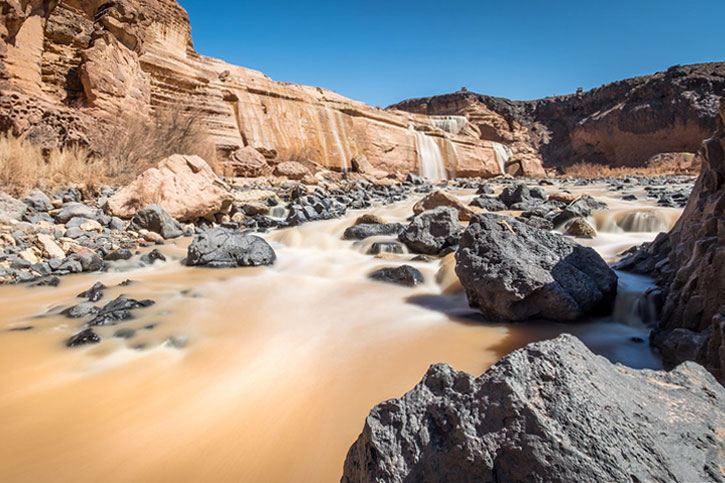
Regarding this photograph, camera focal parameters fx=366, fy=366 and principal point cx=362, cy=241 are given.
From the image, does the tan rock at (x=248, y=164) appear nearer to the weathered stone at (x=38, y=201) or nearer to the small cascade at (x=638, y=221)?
the weathered stone at (x=38, y=201)

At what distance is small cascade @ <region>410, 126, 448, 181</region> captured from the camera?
710 inches

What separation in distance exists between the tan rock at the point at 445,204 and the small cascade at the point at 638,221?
2.02 meters

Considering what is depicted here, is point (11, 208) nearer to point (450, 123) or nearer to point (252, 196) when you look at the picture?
point (252, 196)

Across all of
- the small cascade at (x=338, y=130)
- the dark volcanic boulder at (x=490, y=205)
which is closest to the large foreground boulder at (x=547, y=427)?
the dark volcanic boulder at (x=490, y=205)

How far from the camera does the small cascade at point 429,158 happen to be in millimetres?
18031

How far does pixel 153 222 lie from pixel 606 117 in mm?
29995

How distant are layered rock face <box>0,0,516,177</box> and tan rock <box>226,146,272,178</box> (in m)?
0.49

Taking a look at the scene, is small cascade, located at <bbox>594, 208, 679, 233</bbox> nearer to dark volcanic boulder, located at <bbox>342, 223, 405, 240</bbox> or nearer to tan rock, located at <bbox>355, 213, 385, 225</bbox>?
dark volcanic boulder, located at <bbox>342, 223, 405, 240</bbox>

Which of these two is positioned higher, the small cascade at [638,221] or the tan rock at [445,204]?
the tan rock at [445,204]

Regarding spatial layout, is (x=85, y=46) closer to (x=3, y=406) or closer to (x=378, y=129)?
(x=3, y=406)

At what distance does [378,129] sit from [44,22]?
11674 millimetres

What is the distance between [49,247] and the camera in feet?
13.0

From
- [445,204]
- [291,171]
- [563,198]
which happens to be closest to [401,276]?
[445,204]

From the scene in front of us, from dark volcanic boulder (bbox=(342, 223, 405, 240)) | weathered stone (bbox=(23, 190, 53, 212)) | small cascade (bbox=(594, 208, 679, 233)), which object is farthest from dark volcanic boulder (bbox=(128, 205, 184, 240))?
small cascade (bbox=(594, 208, 679, 233))
